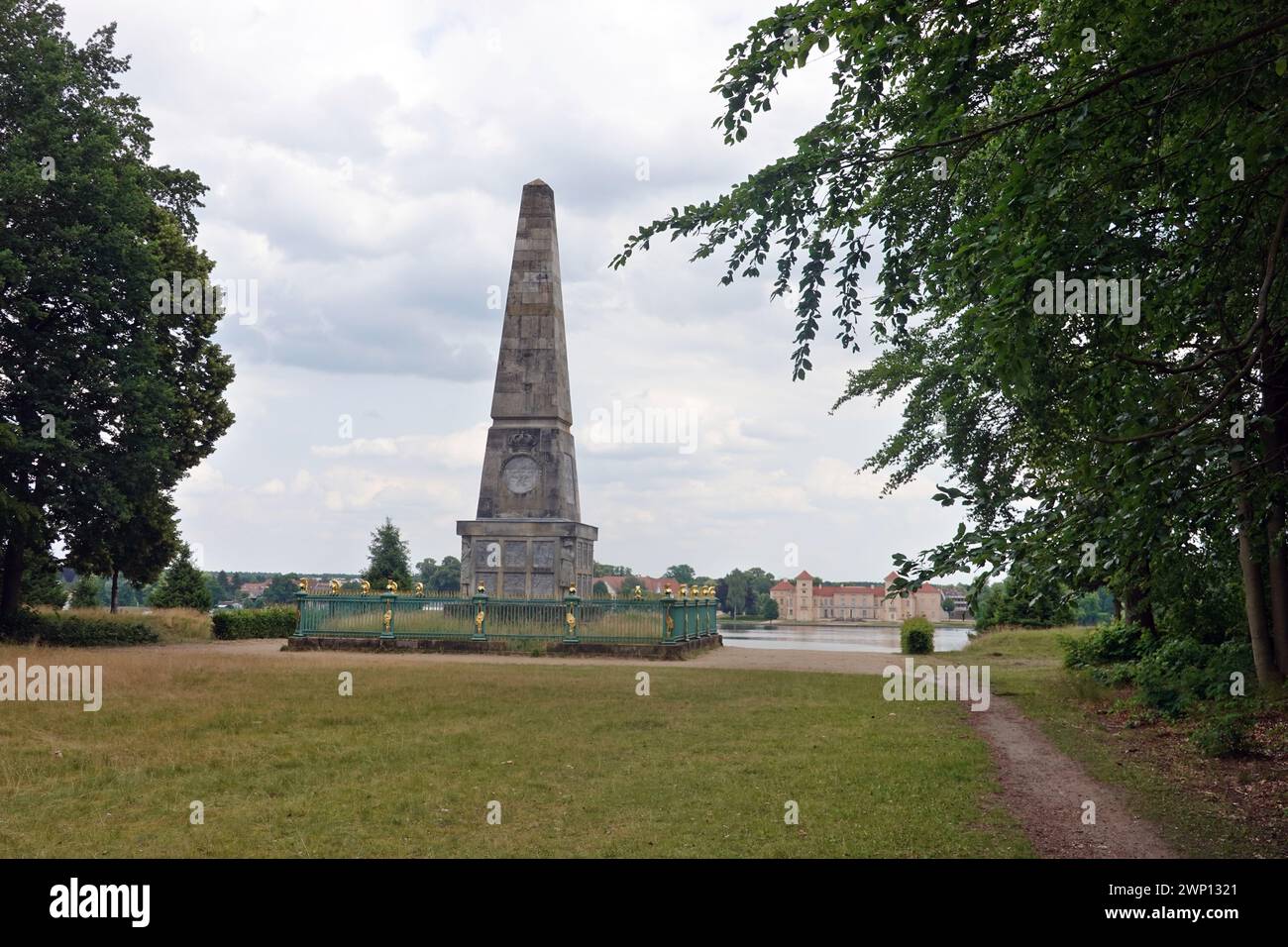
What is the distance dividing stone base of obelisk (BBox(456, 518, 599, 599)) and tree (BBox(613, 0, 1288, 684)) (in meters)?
20.3

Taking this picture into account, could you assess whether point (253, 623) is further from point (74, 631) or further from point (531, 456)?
point (531, 456)

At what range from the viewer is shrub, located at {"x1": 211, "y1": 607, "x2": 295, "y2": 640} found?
29.6m

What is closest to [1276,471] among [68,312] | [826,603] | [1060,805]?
[1060,805]

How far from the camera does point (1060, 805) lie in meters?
8.34

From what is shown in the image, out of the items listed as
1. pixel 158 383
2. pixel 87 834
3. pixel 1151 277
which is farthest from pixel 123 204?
pixel 1151 277

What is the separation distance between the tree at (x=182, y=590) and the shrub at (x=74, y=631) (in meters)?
9.48

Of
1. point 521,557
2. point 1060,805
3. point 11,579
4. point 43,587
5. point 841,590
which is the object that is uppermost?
point 521,557

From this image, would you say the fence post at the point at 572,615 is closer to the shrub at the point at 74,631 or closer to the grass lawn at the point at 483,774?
the grass lawn at the point at 483,774

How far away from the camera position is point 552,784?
8750 mm

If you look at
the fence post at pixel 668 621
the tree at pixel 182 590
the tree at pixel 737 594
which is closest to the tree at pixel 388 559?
the tree at pixel 182 590

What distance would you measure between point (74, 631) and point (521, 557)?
38.2 ft

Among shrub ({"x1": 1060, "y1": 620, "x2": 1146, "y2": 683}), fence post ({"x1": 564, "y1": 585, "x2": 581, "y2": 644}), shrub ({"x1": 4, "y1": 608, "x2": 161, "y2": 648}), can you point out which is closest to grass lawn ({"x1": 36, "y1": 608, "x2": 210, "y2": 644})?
shrub ({"x1": 4, "y1": 608, "x2": 161, "y2": 648})

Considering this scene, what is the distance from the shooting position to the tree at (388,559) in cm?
4225

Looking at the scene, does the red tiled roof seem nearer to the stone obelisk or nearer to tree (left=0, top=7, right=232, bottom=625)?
the stone obelisk
